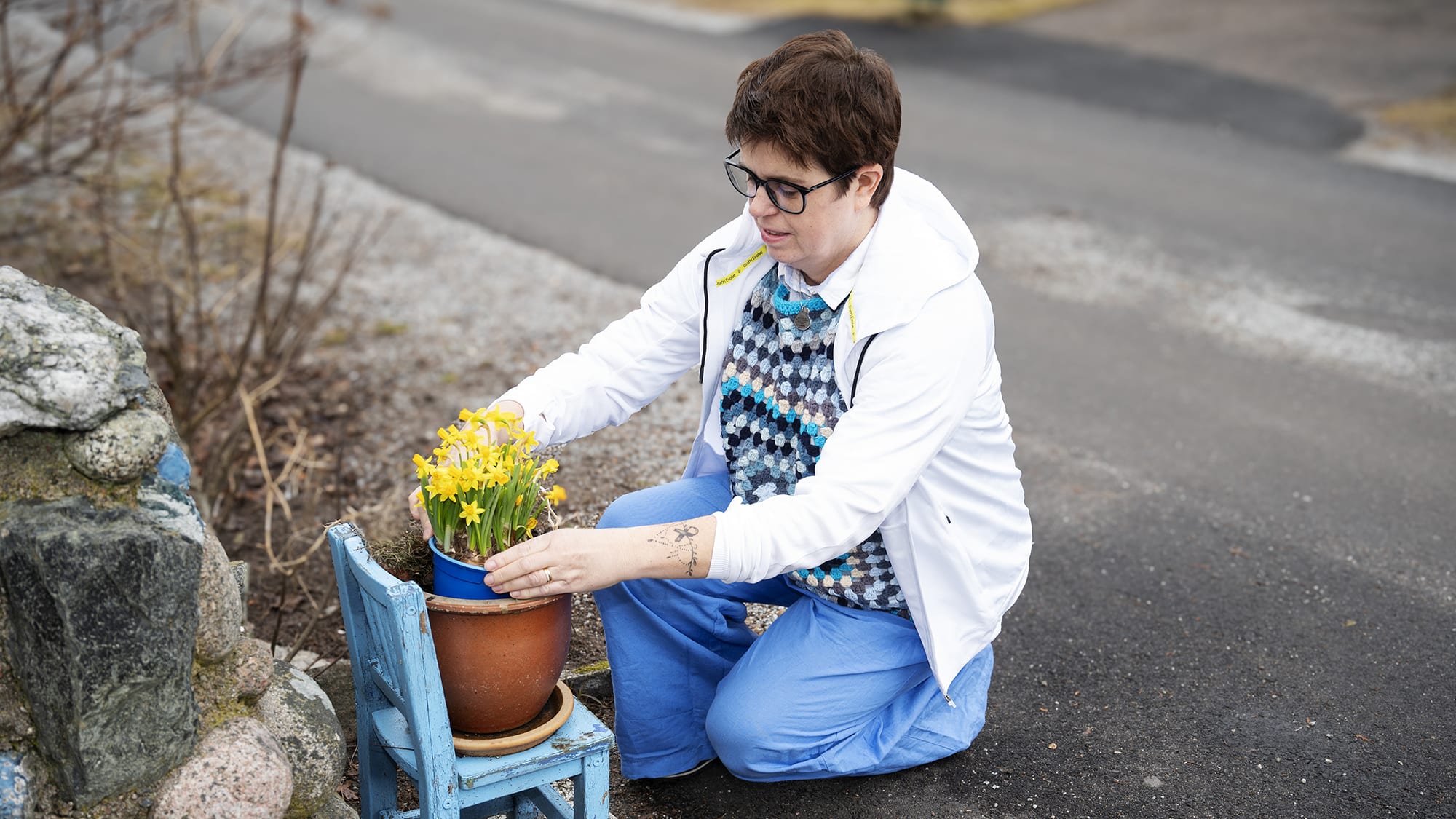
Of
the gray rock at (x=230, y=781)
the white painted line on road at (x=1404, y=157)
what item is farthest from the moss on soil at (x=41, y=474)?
the white painted line on road at (x=1404, y=157)

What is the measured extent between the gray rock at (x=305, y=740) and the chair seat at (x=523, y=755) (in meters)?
0.11

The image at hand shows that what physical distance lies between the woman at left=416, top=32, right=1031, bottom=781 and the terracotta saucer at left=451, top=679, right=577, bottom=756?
0.31 meters

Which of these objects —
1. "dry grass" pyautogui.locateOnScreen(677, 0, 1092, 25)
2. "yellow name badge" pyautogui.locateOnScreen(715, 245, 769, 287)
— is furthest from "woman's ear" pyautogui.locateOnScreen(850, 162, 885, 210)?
"dry grass" pyautogui.locateOnScreen(677, 0, 1092, 25)

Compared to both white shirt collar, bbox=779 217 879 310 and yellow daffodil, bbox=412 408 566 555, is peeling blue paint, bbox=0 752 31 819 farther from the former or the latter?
white shirt collar, bbox=779 217 879 310

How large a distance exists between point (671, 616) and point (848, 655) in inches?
16.6

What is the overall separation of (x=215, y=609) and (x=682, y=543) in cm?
84

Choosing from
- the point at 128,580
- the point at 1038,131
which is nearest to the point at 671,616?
the point at 128,580

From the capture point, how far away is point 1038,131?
9195mm

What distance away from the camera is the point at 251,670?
2.25 metres

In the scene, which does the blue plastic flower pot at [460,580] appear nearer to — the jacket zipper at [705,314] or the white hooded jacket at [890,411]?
the white hooded jacket at [890,411]

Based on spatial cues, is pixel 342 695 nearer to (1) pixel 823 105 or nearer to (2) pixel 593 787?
(2) pixel 593 787

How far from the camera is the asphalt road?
3.06m

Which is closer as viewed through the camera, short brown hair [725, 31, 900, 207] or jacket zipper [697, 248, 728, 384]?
short brown hair [725, 31, 900, 207]

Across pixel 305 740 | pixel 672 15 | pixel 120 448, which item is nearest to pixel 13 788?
pixel 305 740
